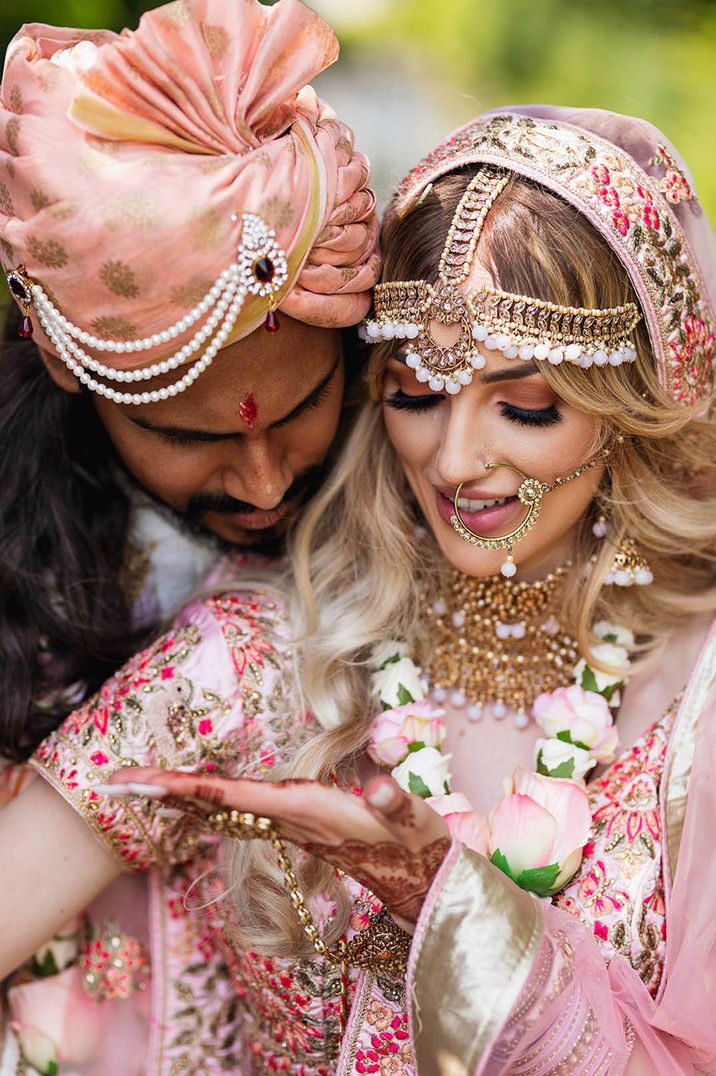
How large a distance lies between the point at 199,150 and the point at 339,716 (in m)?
1.03

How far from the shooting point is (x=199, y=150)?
5.96 ft

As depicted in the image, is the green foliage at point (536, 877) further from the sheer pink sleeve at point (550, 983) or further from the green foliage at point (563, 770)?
the green foliage at point (563, 770)

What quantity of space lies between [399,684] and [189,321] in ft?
2.66

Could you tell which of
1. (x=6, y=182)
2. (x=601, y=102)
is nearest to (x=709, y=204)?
(x=601, y=102)

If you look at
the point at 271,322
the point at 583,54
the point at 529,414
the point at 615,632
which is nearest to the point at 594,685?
the point at 615,632

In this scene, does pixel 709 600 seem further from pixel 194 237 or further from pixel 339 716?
pixel 194 237

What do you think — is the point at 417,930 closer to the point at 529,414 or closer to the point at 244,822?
the point at 244,822

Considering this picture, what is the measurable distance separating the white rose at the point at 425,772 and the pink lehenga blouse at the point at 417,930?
0.63 ft

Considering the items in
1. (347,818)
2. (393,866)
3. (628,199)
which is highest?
(628,199)

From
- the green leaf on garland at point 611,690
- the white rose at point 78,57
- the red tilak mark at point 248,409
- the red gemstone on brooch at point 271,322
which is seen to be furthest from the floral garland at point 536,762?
the white rose at point 78,57

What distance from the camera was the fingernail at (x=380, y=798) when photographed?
1573mm

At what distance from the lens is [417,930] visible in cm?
167

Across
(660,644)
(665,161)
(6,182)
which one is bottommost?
(660,644)

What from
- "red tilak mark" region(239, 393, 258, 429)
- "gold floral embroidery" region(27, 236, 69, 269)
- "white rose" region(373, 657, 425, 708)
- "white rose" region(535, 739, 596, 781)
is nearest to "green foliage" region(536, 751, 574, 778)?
"white rose" region(535, 739, 596, 781)
